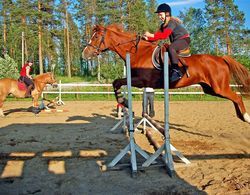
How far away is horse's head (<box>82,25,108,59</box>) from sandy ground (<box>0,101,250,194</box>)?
88.0 inches

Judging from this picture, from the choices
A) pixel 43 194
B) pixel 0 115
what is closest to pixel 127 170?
pixel 43 194

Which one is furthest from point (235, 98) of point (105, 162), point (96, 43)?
point (96, 43)

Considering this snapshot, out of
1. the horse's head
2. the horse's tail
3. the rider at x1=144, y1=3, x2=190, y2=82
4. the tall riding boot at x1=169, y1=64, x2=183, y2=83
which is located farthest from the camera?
the horse's head

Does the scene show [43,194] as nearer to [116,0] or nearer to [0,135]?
[0,135]

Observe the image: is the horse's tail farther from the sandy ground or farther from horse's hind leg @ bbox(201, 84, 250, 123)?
the sandy ground

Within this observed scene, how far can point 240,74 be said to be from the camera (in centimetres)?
696

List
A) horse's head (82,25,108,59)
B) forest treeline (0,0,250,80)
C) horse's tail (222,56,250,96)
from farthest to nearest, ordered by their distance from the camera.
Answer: forest treeline (0,0,250,80), horse's head (82,25,108,59), horse's tail (222,56,250,96)

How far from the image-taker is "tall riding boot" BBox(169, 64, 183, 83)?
6531mm

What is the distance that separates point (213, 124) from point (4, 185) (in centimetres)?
813

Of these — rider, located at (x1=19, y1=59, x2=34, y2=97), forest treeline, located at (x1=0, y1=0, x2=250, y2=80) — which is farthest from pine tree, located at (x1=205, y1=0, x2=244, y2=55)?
rider, located at (x1=19, y1=59, x2=34, y2=97)

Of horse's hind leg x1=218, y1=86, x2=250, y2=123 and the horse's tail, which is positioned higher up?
the horse's tail

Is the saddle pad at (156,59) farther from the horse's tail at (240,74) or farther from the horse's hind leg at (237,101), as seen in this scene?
the horse's tail at (240,74)

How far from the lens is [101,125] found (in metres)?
11.0

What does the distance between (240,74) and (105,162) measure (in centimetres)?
355
